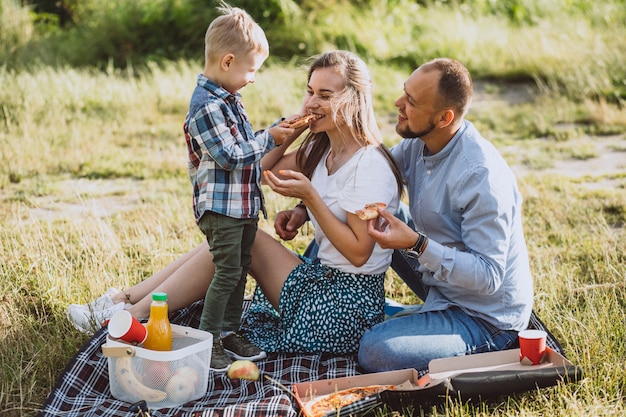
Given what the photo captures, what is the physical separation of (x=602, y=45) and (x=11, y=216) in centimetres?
812

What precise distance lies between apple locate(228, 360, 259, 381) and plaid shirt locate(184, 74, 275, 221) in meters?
0.69

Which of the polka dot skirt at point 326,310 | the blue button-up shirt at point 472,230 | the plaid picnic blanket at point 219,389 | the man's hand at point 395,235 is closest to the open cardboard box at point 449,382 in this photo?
the plaid picnic blanket at point 219,389

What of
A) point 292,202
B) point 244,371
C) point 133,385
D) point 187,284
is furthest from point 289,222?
point 292,202

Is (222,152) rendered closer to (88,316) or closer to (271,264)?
(271,264)

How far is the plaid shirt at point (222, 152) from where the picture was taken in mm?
3725

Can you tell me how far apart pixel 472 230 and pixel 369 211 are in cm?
47

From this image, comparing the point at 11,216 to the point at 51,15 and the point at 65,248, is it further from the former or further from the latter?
the point at 51,15

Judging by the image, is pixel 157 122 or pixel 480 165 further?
pixel 157 122

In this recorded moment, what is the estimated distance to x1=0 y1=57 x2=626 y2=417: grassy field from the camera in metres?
3.80

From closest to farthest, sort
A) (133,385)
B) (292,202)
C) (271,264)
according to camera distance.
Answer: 1. (133,385)
2. (271,264)
3. (292,202)

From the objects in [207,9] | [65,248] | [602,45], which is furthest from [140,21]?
[65,248]

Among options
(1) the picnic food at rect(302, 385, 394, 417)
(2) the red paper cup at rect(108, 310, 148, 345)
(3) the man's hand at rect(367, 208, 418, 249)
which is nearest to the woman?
(3) the man's hand at rect(367, 208, 418, 249)

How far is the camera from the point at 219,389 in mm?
3707

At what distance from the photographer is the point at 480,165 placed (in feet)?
11.9
